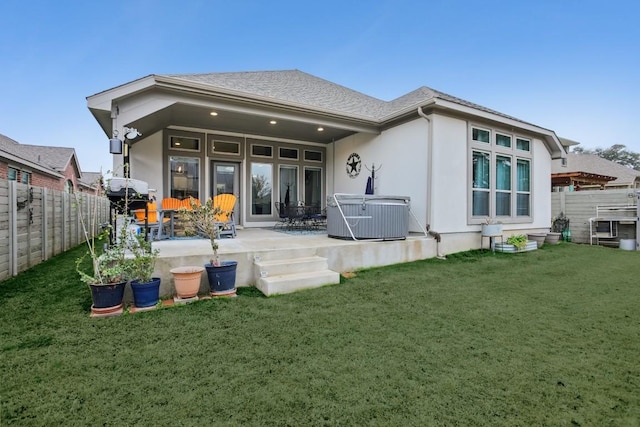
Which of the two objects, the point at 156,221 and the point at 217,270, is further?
the point at 156,221

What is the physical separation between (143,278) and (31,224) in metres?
3.59

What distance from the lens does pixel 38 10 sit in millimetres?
9398

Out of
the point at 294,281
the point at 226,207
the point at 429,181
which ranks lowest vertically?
the point at 294,281

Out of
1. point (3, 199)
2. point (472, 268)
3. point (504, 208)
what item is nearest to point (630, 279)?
point (472, 268)

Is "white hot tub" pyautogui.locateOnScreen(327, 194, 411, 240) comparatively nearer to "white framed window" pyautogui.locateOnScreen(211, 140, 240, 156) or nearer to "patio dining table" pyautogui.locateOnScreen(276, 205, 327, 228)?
"patio dining table" pyautogui.locateOnScreen(276, 205, 327, 228)

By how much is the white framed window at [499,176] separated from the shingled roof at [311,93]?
645 millimetres

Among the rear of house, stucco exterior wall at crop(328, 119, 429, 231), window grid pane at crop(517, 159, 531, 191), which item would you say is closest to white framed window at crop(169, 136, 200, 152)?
the rear of house

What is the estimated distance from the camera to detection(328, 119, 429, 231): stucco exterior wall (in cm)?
645

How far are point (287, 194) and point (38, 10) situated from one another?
9.80m

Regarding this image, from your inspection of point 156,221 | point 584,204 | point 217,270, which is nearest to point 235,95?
point 156,221

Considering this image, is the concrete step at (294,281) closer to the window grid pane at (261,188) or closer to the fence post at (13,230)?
the fence post at (13,230)

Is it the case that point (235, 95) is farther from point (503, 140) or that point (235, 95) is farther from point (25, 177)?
point (25, 177)

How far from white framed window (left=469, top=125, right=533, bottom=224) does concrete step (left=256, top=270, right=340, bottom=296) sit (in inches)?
167

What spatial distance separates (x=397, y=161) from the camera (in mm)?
7051
